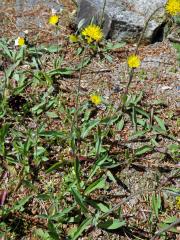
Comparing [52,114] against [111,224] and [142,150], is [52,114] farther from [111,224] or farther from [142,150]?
[111,224]

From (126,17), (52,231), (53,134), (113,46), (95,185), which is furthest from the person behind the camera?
(126,17)

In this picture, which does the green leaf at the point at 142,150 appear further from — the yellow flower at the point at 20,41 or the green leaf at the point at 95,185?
the yellow flower at the point at 20,41

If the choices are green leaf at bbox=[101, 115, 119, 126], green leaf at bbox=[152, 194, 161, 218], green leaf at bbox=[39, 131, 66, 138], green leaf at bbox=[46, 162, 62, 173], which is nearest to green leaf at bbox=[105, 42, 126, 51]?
green leaf at bbox=[101, 115, 119, 126]

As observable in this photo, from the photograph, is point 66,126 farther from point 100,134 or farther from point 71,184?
point 71,184

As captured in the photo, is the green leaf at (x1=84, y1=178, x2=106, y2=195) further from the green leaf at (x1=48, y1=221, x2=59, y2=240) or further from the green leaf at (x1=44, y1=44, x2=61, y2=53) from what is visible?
the green leaf at (x1=44, y1=44, x2=61, y2=53)

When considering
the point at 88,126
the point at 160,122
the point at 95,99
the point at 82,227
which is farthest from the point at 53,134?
the point at 160,122
